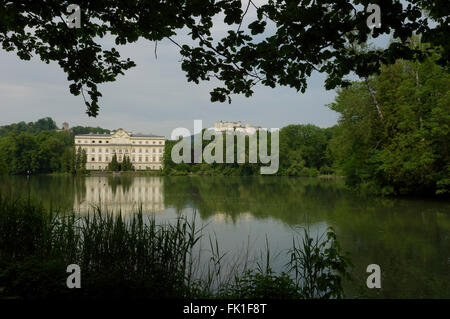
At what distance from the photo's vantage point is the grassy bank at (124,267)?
2.66 metres

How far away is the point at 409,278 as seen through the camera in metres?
4.58

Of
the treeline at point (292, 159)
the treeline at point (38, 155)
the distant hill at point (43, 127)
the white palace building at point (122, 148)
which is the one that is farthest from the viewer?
the distant hill at point (43, 127)

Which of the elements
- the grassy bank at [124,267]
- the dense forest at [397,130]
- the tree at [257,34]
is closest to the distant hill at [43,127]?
the dense forest at [397,130]

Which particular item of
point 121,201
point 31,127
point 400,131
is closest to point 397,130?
point 400,131

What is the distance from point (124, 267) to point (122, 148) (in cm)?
6885

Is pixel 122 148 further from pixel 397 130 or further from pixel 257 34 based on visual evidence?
pixel 257 34

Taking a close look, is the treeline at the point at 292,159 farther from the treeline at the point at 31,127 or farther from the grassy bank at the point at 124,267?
the treeline at the point at 31,127

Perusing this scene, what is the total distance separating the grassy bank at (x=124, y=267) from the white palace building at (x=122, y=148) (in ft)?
210

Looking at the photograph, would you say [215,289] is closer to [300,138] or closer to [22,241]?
[22,241]

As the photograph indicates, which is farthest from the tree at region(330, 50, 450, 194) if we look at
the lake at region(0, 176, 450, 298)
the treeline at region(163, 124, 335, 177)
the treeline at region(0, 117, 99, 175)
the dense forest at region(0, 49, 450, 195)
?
the treeline at region(0, 117, 99, 175)

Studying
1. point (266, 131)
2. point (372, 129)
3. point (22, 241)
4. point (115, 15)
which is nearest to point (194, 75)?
point (115, 15)

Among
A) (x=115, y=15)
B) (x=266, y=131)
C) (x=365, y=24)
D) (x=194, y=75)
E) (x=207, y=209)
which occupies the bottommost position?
(x=207, y=209)
